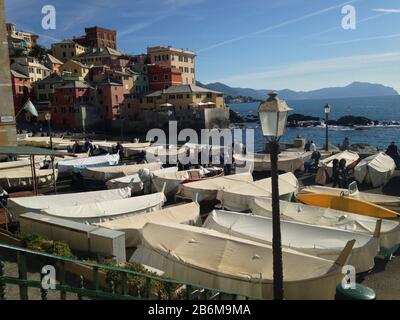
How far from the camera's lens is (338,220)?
43.2ft

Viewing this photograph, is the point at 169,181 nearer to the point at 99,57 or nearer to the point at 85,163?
the point at 85,163

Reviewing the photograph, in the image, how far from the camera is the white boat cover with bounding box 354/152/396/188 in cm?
2252

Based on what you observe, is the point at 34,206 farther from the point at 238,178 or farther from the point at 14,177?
the point at 238,178

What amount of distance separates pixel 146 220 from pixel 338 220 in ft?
21.2

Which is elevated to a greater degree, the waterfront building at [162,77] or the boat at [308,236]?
the waterfront building at [162,77]

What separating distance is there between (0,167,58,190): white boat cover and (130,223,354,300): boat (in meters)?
14.0

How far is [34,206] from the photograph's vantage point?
49.1 feet

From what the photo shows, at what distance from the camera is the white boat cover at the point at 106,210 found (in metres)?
14.1

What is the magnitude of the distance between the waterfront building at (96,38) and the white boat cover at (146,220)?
123044mm

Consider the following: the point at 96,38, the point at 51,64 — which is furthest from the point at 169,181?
the point at 96,38

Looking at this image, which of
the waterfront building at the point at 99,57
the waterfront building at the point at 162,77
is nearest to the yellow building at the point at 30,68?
the waterfront building at the point at 99,57

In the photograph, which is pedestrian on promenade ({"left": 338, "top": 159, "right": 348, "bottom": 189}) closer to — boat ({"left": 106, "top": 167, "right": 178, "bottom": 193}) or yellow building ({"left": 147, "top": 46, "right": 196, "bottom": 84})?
boat ({"left": 106, "top": 167, "right": 178, "bottom": 193})

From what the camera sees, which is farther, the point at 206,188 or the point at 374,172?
the point at 374,172

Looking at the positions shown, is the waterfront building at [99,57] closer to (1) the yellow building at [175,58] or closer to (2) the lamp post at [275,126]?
(1) the yellow building at [175,58]
